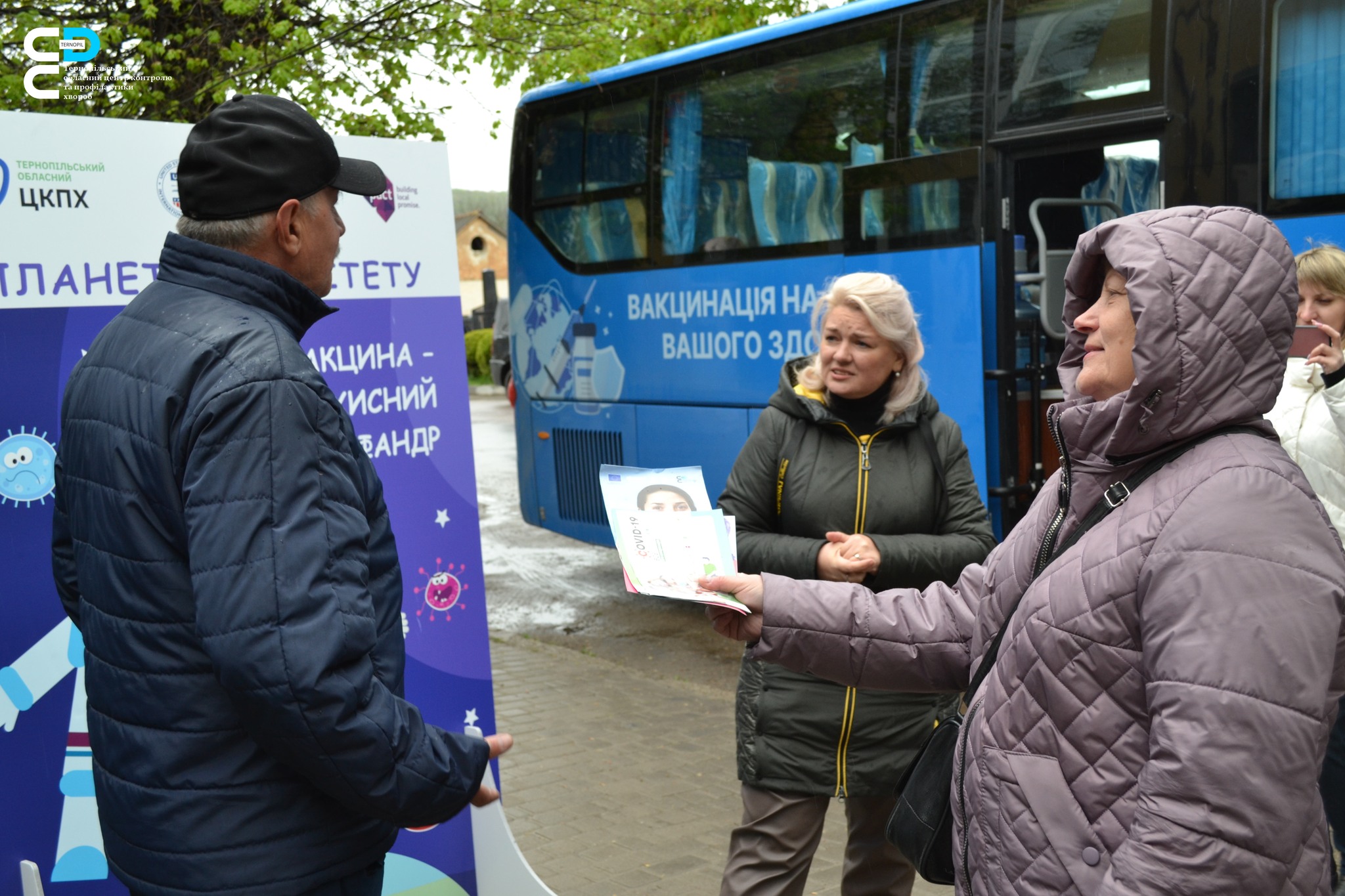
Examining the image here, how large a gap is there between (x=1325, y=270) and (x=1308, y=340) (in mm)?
341

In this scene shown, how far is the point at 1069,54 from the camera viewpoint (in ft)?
20.8

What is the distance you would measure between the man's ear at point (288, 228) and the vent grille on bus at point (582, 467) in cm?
679

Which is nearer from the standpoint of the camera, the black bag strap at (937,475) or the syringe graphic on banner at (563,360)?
the black bag strap at (937,475)

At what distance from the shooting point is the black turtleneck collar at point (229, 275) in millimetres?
1980

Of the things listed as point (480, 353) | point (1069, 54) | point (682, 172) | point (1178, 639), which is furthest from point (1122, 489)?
point (480, 353)

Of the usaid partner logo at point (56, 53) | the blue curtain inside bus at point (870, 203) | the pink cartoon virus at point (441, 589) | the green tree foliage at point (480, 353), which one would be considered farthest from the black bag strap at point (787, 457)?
the green tree foliage at point (480, 353)

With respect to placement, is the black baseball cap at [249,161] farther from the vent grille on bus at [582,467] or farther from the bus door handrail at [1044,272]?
the vent grille on bus at [582,467]

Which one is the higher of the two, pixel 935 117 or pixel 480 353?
pixel 935 117

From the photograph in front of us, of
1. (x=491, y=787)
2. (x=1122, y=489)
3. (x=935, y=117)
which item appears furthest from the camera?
(x=935, y=117)

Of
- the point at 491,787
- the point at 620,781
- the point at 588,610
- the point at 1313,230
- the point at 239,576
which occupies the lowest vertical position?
the point at 588,610

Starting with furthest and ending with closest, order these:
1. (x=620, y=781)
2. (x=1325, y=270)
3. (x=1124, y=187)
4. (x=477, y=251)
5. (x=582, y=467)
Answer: (x=477, y=251) < (x=582, y=467) < (x=1124, y=187) < (x=620, y=781) < (x=1325, y=270)

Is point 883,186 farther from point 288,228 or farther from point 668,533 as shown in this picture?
point 288,228

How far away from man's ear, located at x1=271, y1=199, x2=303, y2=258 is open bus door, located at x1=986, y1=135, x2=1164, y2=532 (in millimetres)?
4752

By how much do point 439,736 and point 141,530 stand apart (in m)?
0.56
